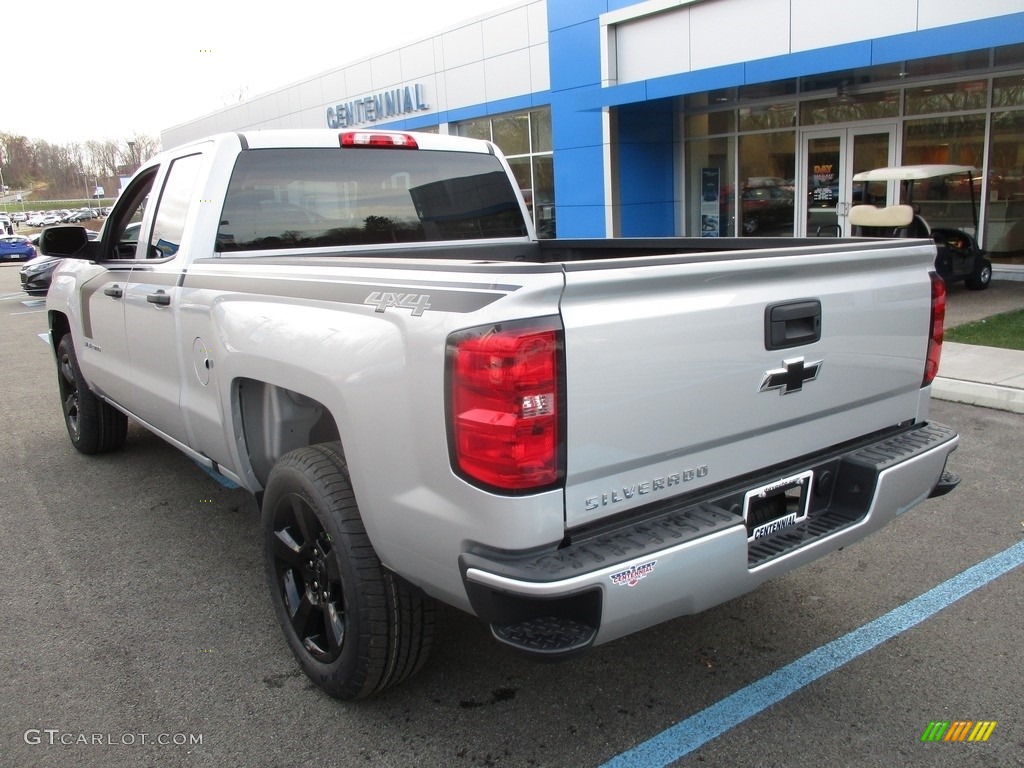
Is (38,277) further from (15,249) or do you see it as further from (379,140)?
(15,249)

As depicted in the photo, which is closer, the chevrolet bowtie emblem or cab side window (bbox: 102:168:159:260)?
the chevrolet bowtie emblem

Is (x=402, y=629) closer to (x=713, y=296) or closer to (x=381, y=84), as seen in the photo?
(x=713, y=296)

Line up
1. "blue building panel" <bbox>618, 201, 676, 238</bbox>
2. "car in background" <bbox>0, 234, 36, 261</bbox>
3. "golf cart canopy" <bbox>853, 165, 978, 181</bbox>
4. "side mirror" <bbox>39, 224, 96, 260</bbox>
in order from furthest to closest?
"car in background" <bbox>0, 234, 36, 261</bbox>, "blue building panel" <bbox>618, 201, 676, 238</bbox>, "golf cart canopy" <bbox>853, 165, 978, 181</bbox>, "side mirror" <bbox>39, 224, 96, 260</bbox>

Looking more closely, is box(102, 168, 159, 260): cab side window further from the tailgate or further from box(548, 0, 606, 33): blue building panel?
box(548, 0, 606, 33): blue building panel

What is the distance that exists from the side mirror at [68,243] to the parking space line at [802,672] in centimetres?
420

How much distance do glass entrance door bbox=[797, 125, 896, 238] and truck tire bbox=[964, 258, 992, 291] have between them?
2415mm

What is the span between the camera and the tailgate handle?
8.57 ft

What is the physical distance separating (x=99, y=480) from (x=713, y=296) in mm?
4706

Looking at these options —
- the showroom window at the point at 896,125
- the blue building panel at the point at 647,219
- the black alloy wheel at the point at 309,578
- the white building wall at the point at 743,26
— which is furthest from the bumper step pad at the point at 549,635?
the blue building panel at the point at 647,219

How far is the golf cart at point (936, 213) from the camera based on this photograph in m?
11.6

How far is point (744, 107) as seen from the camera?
51.9 ft

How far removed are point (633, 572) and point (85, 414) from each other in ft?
16.3

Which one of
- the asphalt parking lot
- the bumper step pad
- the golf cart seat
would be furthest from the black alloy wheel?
the golf cart seat
